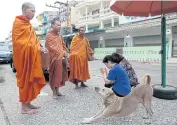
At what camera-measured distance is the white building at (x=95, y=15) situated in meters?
30.5

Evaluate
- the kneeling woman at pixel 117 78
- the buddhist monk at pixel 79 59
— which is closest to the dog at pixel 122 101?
the kneeling woman at pixel 117 78

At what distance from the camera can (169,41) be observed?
19703 millimetres

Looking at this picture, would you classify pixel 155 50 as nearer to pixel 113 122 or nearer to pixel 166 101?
pixel 166 101

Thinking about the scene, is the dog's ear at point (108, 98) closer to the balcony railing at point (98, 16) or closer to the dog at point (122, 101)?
the dog at point (122, 101)

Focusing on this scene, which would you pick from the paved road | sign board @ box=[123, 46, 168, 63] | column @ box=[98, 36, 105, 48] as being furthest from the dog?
column @ box=[98, 36, 105, 48]

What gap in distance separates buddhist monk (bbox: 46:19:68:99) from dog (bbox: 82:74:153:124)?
173 centimetres

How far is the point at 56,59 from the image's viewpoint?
16.7ft

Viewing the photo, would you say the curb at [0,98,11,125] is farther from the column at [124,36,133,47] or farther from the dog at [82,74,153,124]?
the column at [124,36,133,47]

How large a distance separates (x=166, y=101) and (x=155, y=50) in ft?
39.8

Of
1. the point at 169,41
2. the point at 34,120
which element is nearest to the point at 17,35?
the point at 34,120

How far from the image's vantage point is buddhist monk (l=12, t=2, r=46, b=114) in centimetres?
394

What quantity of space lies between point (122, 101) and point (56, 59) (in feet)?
6.95

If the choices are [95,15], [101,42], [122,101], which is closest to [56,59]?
[122,101]

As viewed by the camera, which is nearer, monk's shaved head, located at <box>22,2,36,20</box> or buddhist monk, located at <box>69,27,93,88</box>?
monk's shaved head, located at <box>22,2,36,20</box>
